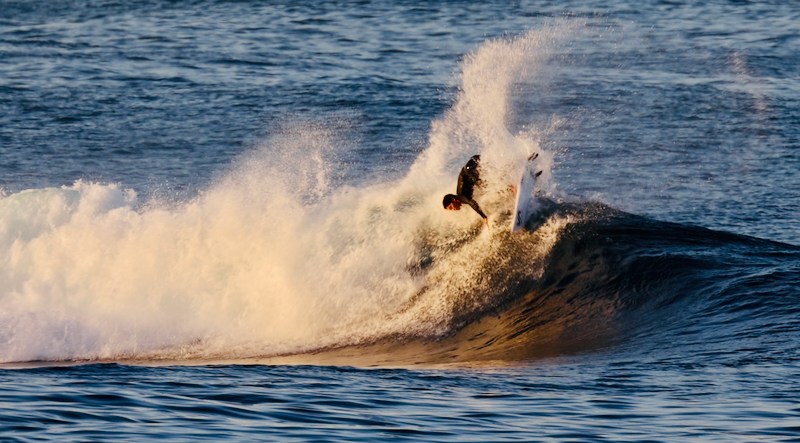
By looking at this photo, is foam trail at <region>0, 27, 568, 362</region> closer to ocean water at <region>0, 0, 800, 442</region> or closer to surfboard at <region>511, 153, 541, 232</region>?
ocean water at <region>0, 0, 800, 442</region>

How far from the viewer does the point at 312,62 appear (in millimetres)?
27234

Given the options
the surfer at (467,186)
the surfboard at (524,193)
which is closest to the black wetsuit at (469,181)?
the surfer at (467,186)

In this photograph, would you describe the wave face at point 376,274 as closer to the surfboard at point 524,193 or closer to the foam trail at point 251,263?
the foam trail at point 251,263

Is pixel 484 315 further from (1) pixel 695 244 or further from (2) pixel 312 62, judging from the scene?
(2) pixel 312 62

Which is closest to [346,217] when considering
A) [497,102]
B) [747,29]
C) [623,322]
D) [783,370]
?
[497,102]

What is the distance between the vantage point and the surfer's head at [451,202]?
41.0 ft

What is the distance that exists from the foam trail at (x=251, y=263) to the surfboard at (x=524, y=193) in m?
0.18

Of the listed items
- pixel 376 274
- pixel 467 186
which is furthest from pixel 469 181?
pixel 376 274

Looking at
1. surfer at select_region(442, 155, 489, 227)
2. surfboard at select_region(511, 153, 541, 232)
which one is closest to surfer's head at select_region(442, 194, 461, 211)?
surfer at select_region(442, 155, 489, 227)

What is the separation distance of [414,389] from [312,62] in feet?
63.9

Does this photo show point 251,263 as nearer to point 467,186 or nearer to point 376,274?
point 376,274

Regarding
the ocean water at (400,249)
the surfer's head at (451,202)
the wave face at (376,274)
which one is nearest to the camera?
the ocean water at (400,249)

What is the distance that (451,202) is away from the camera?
41.4 feet

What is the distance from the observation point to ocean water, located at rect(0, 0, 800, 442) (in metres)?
8.05
